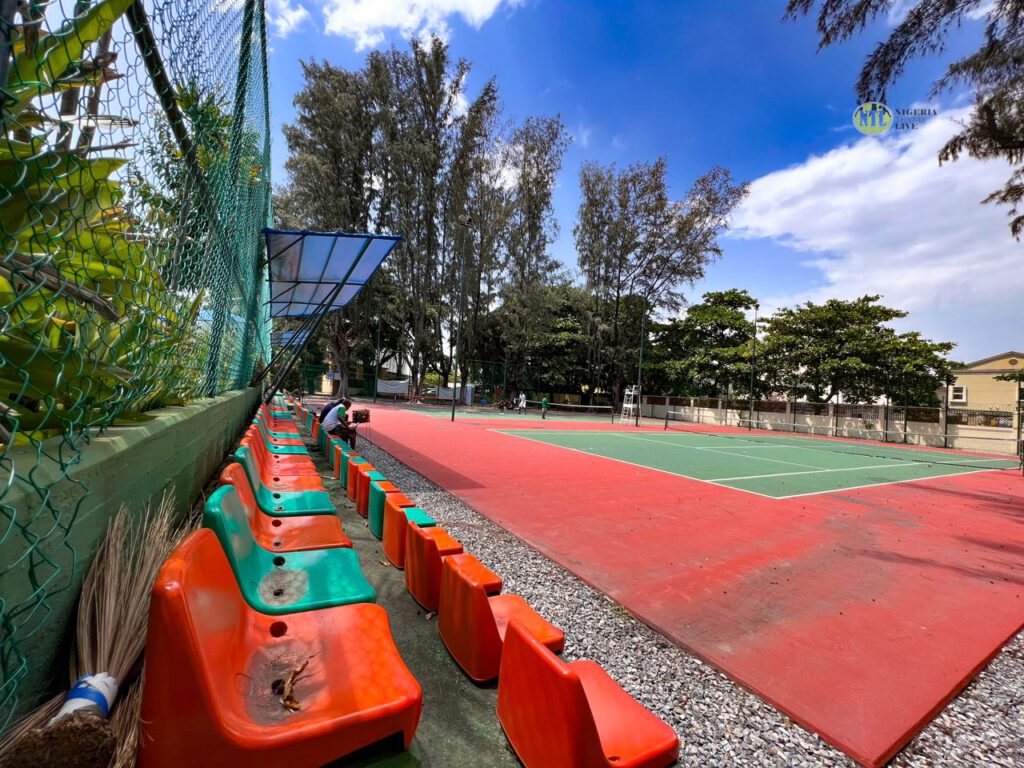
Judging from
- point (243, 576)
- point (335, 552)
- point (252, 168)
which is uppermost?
point (252, 168)

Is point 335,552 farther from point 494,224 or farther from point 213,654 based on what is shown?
point 494,224

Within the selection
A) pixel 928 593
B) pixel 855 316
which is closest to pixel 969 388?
pixel 855 316

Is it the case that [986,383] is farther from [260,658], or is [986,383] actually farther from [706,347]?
[260,658]

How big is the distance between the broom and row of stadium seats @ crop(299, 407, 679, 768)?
1.21 m

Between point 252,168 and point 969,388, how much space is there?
50695mm

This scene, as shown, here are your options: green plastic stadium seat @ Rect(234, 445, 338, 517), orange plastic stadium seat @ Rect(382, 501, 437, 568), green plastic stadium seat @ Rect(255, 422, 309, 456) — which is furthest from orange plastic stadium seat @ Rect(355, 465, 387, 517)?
green plastic stadium seat @ Rect(255, 422, 309, 456)

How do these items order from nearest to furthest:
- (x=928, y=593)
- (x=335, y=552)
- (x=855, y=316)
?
(x=335, y=552)
(x=928, y=593)
(x=855, y=316)

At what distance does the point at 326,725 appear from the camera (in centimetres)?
129

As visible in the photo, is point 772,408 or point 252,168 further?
point 772,408

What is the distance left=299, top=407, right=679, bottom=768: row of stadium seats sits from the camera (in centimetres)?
153

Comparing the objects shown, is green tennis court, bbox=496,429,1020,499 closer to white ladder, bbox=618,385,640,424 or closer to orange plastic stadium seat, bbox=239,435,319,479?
orange plastic stadium seat, bbox=239,435,319,479

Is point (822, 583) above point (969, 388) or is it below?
below

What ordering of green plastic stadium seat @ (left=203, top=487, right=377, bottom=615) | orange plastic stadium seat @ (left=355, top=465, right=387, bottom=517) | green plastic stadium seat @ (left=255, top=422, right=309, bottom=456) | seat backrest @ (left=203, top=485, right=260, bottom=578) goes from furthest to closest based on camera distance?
green plastic stadium seat @ (left=255, top=422, right=309, bottom=456) → orange plastic stadium seat @ (left=355, top=465, right=387, bottom=517) → green plastic stadium seat @ (left=203, top=487, right=377, bottom=615) → seat backrest @ (left=203, top=485, right=260, bottom=578)

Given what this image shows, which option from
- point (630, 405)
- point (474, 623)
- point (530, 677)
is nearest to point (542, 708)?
point (530, 677)
